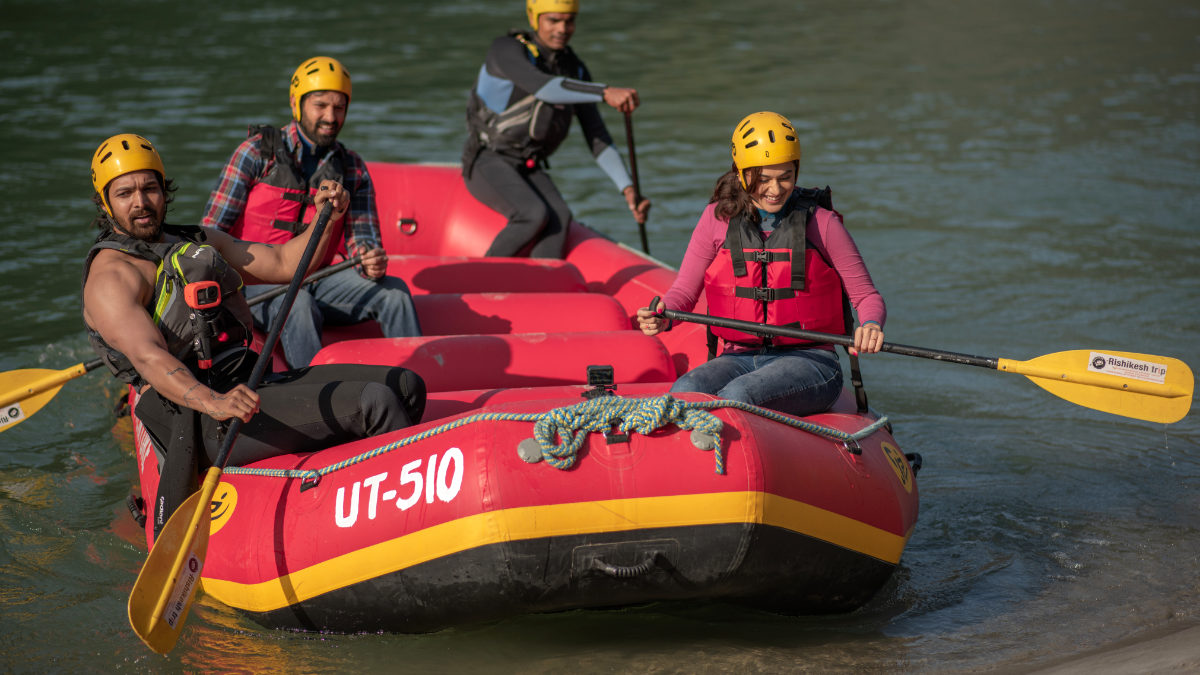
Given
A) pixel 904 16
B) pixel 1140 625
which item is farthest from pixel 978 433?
pixel 904 16

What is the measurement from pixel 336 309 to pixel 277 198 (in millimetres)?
503

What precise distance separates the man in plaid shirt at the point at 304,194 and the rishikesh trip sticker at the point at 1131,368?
99.3 inches

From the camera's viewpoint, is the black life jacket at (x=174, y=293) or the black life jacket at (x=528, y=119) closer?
the black life jacket at (x=174, y=293)

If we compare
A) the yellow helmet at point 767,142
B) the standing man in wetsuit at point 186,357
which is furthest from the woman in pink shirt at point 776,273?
the standing man in wetsuit at point 186,357

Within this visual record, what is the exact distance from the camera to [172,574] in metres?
3.29

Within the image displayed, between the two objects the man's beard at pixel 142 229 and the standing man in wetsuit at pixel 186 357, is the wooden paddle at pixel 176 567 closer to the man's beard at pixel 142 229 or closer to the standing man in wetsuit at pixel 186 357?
the standing man in wetsuit at pixel 186 357

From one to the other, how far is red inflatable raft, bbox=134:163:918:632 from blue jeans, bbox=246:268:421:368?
0.75 metres

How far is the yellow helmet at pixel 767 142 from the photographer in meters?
3.80

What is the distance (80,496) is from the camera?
4801 mm

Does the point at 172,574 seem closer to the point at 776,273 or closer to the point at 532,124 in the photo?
the point at 776,273

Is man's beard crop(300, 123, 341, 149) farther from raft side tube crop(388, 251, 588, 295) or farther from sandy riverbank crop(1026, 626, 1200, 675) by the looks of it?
sandy riverbank crop(1026, 626, 1200, 675)

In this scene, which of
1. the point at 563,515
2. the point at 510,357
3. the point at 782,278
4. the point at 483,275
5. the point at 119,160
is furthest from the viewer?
the point at 483,275

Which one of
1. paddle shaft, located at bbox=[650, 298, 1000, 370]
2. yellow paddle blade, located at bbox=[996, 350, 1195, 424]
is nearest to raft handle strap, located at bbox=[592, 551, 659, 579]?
paddle shaft, located at bbox=[650, 298, 1000, 370]


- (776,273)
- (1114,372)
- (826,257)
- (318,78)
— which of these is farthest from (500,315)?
(1114,372)
